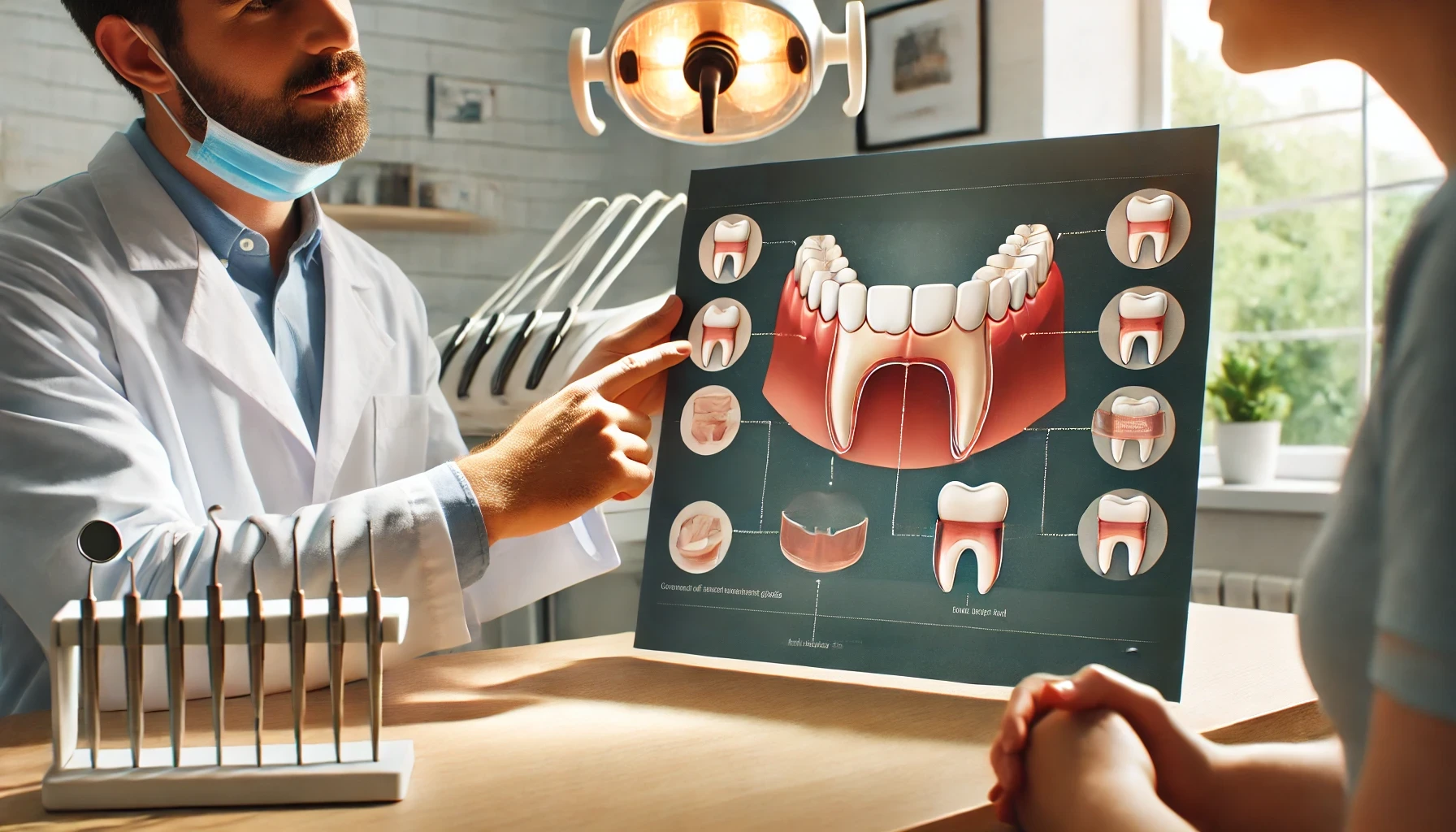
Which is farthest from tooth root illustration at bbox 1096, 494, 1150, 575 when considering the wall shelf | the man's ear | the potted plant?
the wall shelf

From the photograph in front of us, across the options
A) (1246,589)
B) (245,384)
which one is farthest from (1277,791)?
(1246,589)

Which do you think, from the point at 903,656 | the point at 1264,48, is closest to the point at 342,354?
the point at 903,656

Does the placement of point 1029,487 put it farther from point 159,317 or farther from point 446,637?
point 159,317

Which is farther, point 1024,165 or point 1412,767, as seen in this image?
point 1024,165

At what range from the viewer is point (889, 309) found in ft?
3.70

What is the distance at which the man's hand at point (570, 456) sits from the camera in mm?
1135

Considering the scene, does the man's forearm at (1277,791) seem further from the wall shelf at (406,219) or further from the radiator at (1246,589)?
the wall shelf at (406,219)

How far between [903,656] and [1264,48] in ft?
2.14

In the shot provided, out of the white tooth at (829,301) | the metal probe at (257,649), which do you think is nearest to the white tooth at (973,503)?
the white tooth at (829,301)

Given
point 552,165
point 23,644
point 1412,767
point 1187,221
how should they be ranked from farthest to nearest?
point 552,165 < point 23,644 < point 1187,221 < point 1412,767

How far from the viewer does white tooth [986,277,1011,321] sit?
108 centimetres

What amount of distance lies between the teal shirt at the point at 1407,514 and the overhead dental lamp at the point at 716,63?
26.3 inches

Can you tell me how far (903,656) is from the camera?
103 cm

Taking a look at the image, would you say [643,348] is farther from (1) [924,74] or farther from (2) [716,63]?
Result: (1) [924,74]
